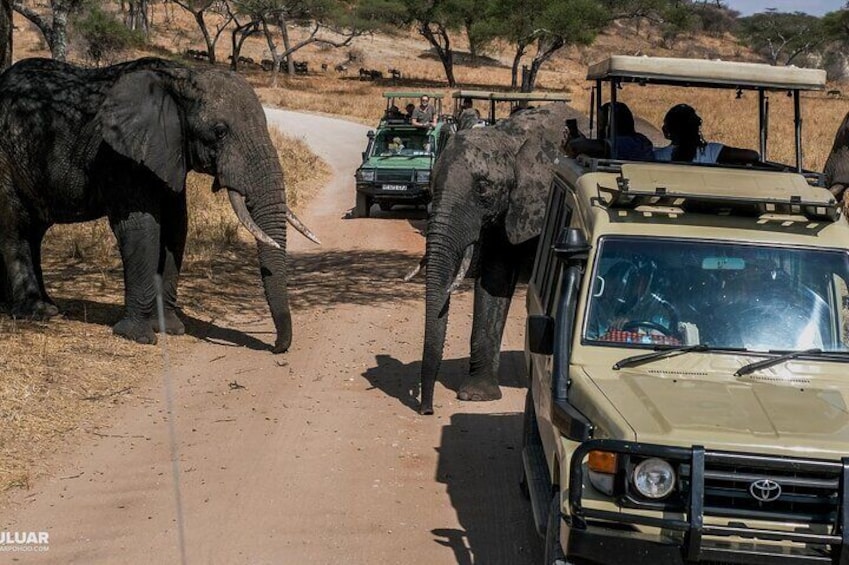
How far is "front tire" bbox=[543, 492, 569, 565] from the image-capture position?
188 inches

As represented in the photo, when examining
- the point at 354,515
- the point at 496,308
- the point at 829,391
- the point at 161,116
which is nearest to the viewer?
the point at 829,391

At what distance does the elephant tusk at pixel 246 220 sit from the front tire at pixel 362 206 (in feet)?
32.2

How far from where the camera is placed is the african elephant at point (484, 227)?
8.63m

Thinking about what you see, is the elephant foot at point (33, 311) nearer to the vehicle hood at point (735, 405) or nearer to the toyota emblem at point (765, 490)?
the vehicle hood at point (735, 405)

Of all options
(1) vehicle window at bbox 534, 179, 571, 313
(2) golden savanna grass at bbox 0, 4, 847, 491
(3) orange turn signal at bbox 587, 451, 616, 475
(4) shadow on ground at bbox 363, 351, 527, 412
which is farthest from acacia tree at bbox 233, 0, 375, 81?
(3) orange turn signal at bbox 587, 451, 616, 475

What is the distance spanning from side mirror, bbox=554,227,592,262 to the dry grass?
3.50 metres

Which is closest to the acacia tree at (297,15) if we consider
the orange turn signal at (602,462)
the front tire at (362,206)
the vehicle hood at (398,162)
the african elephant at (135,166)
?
the vehicle hood at (398,162)

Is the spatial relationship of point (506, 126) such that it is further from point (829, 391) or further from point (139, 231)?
point (829, 391)

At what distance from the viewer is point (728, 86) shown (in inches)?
294

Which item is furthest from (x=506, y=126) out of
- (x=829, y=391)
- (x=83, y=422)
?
(x=829, y=391)

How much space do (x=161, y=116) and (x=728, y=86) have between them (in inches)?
200

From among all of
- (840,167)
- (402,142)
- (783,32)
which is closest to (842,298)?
(840,167)

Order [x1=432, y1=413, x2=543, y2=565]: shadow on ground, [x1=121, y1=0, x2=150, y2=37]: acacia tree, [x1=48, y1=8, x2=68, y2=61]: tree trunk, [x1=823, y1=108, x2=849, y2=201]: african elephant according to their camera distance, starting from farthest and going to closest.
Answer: [x1=121, y1=0, x2=150, y2=37]: acacia tree < [x1=48, y1=8, x2=68, y2=61]: tree trunk < [x1=823, y1=108, x2=849, y2=201]: african elephant < [x1=432, y1=413, x2=543, y2=565]: shadow on ground

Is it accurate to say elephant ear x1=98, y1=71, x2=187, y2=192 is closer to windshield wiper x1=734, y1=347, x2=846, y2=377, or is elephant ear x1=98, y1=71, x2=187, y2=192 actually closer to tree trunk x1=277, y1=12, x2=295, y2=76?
windshield wiper x1=734, y1=347, x2=846, y2=377
